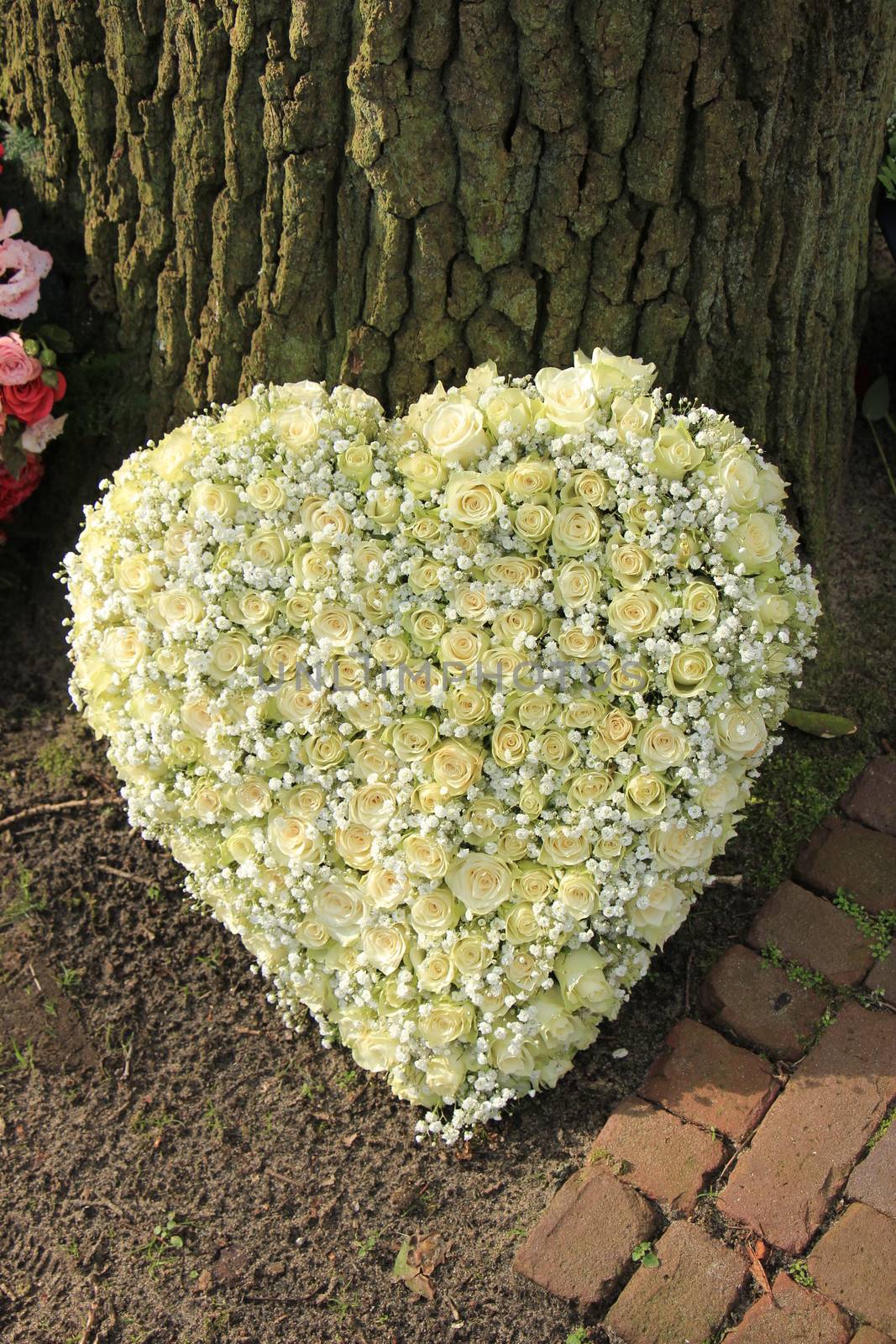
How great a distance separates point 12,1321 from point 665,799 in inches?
66.1

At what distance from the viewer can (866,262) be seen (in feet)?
10.2

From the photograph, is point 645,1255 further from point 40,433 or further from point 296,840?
point 40,433

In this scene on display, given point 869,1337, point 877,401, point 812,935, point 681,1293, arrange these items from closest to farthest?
point 869,1337 → point 681,1293 → point 812,935 → point 877,401

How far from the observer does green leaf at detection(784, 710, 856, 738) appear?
122 inches

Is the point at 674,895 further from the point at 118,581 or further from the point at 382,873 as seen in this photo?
the point at 118,581

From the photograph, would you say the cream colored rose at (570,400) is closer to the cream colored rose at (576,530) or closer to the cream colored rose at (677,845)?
the cream colored rose at (576,530)

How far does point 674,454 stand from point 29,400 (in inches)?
67.5

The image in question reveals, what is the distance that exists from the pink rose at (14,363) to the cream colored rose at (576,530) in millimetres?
1522

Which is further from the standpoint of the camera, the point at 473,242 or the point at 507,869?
the point at 473,242

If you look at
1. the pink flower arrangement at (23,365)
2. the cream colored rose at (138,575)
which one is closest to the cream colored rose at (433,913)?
the cream colored rose at (138,575)

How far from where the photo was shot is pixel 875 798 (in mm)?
2939

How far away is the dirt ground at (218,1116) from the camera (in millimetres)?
2277

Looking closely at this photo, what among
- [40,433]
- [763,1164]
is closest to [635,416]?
[763,1164]

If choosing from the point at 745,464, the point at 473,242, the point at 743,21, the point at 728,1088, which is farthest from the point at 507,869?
the point at 743,21
